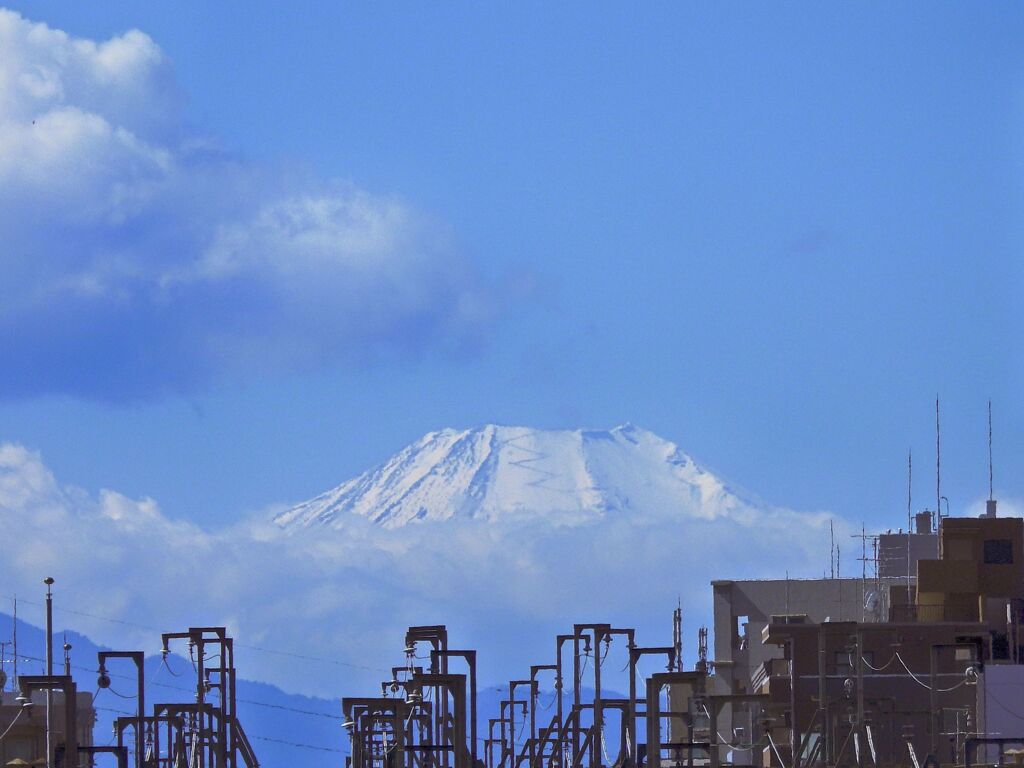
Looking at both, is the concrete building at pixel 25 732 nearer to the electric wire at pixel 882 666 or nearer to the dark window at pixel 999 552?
the electric wire at pixel 882 666

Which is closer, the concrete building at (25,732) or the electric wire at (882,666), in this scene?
the concrete building at (25,732)

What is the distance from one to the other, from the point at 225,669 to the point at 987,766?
67.0ft

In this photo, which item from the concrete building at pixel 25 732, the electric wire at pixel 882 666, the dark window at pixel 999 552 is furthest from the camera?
the dark window at pixel 999 552

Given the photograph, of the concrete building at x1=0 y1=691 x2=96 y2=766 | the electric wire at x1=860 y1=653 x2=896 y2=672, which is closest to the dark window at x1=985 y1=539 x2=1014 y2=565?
the electric wire at x1=860 y1=653 x2=896 y2=672

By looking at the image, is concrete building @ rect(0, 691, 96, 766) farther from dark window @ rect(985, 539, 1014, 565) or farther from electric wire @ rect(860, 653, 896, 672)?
dark window @ rect(985, 539, 1014, 565)

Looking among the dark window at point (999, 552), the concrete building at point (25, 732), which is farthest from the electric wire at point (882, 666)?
the concrete building at point (25, 732)

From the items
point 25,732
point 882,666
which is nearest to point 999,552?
point 882,666

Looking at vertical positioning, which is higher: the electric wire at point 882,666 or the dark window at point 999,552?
the dark window at point 999,552

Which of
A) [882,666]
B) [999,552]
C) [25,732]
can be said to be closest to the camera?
[25,732]

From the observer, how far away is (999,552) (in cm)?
11419

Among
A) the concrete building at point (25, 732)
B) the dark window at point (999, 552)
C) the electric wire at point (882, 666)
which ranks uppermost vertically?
the dark window at point (999, 552)

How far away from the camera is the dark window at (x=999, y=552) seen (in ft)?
374

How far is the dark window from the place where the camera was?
114 meters

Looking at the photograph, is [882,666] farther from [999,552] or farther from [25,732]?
[25,732]
